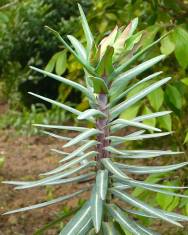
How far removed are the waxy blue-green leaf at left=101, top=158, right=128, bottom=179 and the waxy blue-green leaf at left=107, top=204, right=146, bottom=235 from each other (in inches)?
6.2

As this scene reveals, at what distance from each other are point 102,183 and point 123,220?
147 millimetres

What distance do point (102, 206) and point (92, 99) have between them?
12.2 inches

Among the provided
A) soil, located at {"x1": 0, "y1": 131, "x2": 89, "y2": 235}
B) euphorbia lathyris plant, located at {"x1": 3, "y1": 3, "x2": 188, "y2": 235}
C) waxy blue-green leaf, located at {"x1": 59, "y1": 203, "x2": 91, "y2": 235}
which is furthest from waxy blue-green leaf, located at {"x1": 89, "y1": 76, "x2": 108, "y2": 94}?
soil, located at {"x1": 0, "y1": 131, "x2": 89, "y2": 235}

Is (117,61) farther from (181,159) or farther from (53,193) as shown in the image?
(53,193)

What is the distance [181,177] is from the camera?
3.11m

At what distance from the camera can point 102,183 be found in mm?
1759

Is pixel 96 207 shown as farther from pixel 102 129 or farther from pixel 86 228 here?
pixel 102 129

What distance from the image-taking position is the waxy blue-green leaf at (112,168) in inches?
67.1

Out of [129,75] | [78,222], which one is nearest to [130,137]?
[129,75]

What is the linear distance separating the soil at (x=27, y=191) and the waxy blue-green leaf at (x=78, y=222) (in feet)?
5.13

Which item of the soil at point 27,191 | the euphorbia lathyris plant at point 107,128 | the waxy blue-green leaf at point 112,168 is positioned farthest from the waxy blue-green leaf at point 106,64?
the soil at point 27,191

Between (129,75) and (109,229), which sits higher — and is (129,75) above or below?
above

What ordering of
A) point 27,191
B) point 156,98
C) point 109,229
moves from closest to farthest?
point 109,229
point 156,98
point 27,191

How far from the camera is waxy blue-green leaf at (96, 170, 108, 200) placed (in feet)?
5.65
